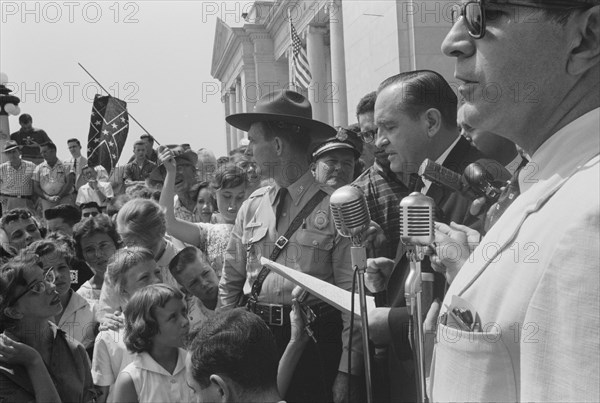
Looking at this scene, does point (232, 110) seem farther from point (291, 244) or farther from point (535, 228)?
point (535, 228)

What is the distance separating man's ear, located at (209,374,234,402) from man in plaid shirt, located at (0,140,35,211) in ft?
30.5

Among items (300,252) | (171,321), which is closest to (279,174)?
(300,252)

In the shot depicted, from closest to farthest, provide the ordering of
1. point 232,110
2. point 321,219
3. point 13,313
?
point 13,313
point 321,219
point 232,110

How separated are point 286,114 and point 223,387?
1.98 meters

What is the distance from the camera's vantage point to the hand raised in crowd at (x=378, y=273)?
3.07 m

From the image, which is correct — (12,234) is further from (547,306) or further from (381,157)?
(547,306)

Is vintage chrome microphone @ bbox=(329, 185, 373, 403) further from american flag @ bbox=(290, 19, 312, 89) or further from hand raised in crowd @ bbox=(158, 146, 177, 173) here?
american flag @ bbox=(290, 19, 312, 89)

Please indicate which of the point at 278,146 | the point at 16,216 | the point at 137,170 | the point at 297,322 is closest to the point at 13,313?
the point at 297,322

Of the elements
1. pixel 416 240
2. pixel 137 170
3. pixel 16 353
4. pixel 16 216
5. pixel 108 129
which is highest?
pixel 108 129

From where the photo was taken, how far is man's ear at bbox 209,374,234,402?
252 centimetres

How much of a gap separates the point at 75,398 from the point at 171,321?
60cm

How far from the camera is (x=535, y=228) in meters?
1.13

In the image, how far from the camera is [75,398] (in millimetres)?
3826

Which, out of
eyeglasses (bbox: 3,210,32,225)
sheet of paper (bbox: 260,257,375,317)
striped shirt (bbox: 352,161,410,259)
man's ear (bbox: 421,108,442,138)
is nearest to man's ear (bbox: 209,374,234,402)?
sheet of paper (bbox: 260,257,375,317)
